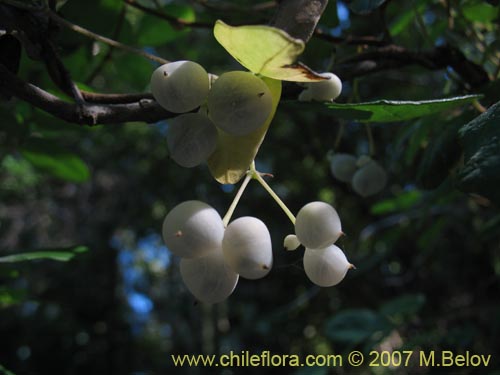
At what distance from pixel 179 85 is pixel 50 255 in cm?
41

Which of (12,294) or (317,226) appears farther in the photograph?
(12,294)

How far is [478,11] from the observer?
0.95 m

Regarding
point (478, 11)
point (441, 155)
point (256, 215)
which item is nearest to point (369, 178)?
point (441, 155)

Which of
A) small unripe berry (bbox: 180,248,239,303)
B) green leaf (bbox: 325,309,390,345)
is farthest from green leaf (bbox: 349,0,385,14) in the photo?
green leaf (bbox: 325,309,390,345)

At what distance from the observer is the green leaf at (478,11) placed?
92 centimetres

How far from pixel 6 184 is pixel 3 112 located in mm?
2012

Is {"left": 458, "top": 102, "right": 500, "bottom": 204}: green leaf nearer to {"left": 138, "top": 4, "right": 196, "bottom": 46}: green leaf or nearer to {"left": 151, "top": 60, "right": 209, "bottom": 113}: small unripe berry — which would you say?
{"left": 151, "top": 60, "right": 209, "bottom": 113}: small unripe berry

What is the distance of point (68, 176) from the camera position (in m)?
0.96

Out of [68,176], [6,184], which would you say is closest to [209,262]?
[68,176]

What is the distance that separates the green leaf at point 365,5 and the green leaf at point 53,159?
1.82 feet

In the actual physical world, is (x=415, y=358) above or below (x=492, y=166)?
A: below

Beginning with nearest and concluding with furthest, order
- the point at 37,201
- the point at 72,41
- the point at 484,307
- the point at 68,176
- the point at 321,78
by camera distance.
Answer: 1. the point at 321,78
2. the point at 72,41
3. the point at 68,176
4. the point at 484,307
5. the point at 37,201

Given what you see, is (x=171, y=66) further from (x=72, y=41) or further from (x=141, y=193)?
(x=141, y=193)

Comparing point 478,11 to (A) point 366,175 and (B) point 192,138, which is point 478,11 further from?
(B) point 192,138
